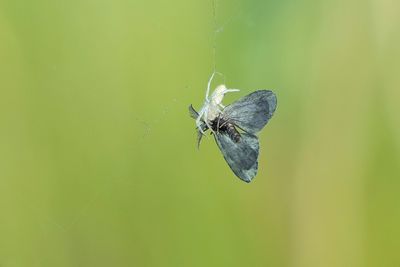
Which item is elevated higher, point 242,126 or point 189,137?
point 189,137

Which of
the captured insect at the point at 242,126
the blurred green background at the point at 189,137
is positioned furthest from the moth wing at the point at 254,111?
the blurred green background at the point at 189,137

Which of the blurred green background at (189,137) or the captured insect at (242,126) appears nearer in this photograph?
the captured insect at (242,126)

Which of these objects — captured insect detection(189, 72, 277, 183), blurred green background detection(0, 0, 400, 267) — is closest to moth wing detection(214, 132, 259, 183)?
captured insect detection(189, 72, 277, 183)

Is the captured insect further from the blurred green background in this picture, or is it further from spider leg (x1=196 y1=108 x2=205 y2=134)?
the blurred green background

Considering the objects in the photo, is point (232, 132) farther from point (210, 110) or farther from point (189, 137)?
point (189, 137)

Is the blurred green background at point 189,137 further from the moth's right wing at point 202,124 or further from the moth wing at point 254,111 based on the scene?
the moth wing at point 254,111

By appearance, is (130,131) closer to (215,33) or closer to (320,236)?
(215,33)

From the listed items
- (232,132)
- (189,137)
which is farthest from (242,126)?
(189,137)

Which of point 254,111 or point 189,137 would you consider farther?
point 189,137
